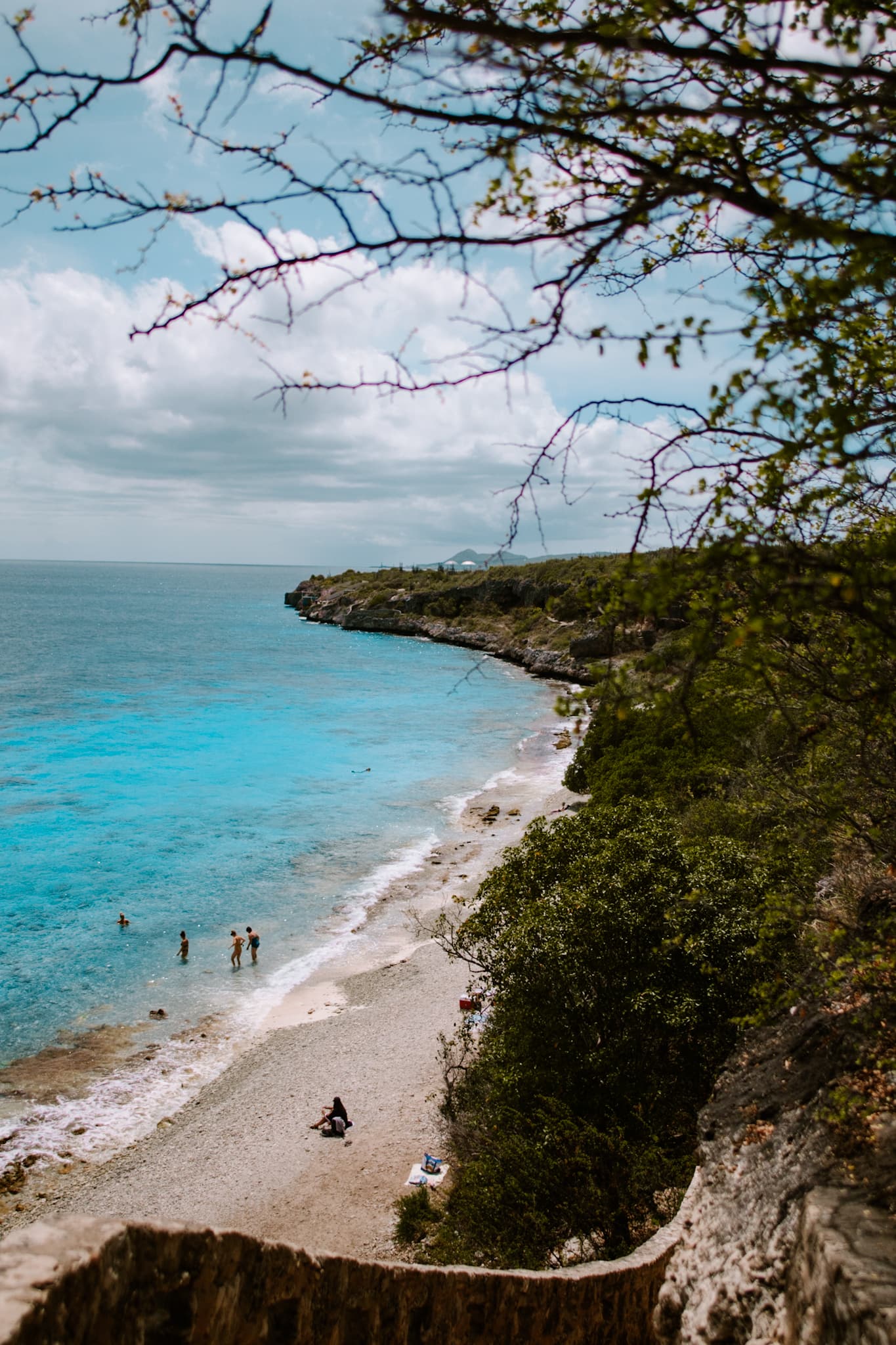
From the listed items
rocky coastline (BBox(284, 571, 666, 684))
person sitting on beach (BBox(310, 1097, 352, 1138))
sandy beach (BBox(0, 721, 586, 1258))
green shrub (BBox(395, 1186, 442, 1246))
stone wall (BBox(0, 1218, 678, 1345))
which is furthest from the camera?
rocky coastline (BBox(284, 571, 666, 684))

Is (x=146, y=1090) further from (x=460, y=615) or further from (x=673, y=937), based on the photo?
(x=460, y=615)

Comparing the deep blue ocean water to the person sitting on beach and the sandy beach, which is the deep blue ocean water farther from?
the person sitting on beach

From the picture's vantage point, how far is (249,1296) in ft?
13.4

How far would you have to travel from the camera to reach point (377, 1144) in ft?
52.0

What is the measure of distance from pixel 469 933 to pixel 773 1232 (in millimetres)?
8389

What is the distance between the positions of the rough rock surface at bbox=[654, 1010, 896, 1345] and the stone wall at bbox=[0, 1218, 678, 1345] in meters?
0.93

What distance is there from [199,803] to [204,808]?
106 centimetres

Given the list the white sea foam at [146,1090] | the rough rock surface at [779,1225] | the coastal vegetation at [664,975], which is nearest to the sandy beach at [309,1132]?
the white sea foam at [146,1090]

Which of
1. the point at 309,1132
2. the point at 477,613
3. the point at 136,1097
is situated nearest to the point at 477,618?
the point at 477,613

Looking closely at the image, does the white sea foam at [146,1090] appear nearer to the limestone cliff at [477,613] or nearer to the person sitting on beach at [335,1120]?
the person sitting on beach at [335,1120]

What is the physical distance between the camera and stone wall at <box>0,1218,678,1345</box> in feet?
10.3

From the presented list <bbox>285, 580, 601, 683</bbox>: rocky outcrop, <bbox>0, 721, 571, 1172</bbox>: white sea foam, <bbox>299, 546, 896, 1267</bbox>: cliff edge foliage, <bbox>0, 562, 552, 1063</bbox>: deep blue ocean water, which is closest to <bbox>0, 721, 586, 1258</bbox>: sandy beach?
<bbox>0, 721, 571, 1172</bbox>: white sea foam

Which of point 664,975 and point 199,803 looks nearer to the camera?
point 664,975

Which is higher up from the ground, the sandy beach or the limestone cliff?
the limestone cliff
